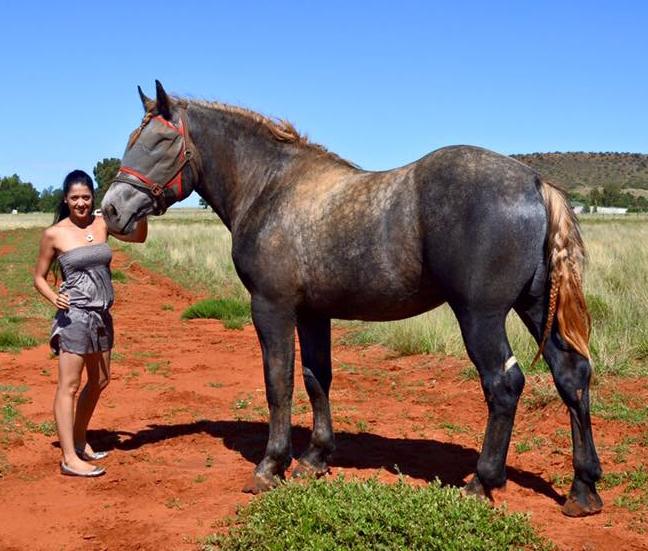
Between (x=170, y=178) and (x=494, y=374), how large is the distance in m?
2.62

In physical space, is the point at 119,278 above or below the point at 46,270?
below

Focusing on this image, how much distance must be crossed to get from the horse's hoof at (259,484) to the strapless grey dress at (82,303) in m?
1.55

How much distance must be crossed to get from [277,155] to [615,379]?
431 centimetres

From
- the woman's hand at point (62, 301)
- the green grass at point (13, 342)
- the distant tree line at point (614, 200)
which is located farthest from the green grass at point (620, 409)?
the distant tree line at point (614, 200)

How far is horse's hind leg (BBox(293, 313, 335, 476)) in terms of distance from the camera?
5.52 m

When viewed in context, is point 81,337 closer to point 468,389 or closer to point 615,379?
point 468,389

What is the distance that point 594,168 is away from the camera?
111938 millimetres

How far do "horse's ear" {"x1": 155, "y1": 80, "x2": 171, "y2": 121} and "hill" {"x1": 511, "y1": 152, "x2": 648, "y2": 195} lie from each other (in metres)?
98.9

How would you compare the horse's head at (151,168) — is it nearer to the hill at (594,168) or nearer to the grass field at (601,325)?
the grass field at (601,325)

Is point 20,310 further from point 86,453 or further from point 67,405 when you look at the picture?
point 67,405

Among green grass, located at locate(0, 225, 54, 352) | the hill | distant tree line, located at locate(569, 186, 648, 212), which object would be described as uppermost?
the hill

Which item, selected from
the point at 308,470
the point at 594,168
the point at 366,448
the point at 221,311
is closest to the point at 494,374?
the point at 308,470

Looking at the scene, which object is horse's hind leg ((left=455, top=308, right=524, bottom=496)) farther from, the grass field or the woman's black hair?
the grass field

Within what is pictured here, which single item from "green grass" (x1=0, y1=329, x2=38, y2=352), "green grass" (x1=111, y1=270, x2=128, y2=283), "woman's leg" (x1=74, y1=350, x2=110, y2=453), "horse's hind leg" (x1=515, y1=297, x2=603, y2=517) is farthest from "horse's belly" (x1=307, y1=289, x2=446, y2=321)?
"green grass" (x1=111, y1=270, x2=128, y2=283)
